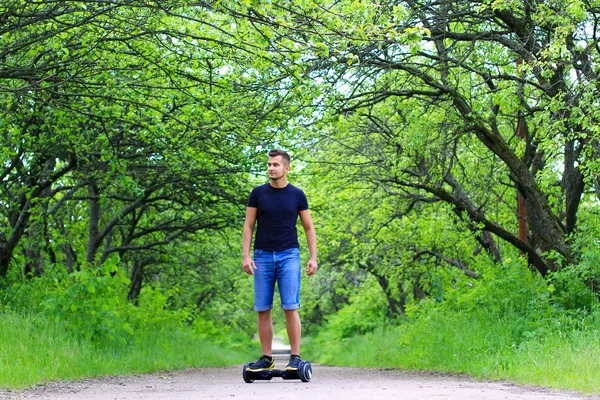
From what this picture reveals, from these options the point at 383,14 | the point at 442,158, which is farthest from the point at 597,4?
the point at 442,158

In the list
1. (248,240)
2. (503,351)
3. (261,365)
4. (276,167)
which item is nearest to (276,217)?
(248,240)

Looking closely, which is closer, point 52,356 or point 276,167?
point 276,167

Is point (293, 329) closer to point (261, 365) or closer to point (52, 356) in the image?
point (261, 365)

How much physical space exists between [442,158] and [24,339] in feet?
31.1

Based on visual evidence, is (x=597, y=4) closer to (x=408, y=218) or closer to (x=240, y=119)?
(x=240, y=119)

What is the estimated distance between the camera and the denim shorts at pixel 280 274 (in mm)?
7820

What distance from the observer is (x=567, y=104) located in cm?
1123

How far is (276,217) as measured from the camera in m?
7.86

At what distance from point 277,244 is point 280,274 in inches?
11.9

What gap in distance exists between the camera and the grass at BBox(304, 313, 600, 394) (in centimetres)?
808

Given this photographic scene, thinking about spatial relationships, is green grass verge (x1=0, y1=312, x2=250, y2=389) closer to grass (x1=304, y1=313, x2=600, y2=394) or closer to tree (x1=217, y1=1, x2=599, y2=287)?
tree (x1=217, y1=1, x2=599, y2=287)

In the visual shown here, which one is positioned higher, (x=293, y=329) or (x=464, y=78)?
(x=464, y=78)

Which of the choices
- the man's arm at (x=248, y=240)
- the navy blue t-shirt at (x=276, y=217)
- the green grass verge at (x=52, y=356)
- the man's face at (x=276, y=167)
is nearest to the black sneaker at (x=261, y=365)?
the man's arm at (x=248, y=240)

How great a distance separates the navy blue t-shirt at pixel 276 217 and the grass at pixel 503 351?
9.77ft
